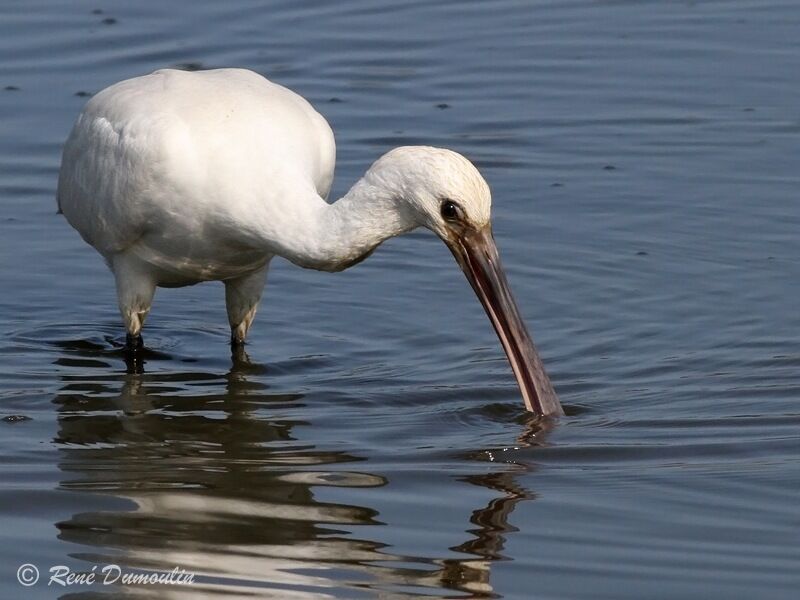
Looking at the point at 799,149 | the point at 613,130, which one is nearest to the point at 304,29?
the point at 613,130

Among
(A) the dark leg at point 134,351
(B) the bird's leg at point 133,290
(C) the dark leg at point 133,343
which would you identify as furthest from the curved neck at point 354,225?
(C) the dark leg at point 133,343

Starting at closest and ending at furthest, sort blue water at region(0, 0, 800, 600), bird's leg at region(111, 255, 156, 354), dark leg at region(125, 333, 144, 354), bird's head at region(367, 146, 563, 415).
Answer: blue water at region(0, 0, 800, 600) < bird's head at region(367, 146, 563, 415) < bird's leg at region(111, 255, 156, 354) < dark leg at region(125, 333, 144, 354)

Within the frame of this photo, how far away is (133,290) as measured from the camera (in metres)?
10.5

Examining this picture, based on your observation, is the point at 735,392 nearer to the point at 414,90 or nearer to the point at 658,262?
the point at 658,262

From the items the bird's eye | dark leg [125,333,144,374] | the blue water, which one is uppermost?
the bird's eye

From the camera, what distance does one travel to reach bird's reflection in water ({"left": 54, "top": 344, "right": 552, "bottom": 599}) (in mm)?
6840

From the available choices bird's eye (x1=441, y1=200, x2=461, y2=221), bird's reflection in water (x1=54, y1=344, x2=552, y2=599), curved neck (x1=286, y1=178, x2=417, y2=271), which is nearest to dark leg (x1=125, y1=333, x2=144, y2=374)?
bird's reflection in water (x1=54, y1=344, x2=552, y2=599)

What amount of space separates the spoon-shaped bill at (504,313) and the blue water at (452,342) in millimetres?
140

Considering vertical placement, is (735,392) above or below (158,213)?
below

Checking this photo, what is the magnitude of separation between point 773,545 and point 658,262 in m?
4.73

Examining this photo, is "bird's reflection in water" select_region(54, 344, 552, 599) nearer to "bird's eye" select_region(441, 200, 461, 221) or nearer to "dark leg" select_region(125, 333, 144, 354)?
"dark leg" select_region(125, 333, 144, 354)

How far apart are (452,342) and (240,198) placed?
2037 mm

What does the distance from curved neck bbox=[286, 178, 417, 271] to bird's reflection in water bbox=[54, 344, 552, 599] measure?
936 millimetres

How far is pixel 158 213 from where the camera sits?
9.56m
